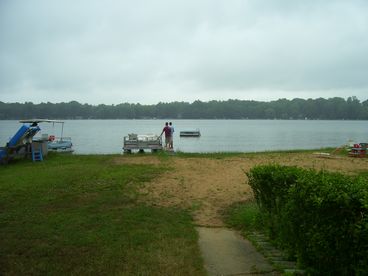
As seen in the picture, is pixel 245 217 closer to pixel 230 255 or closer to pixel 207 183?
pixel 230 255

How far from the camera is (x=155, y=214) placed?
719 cm

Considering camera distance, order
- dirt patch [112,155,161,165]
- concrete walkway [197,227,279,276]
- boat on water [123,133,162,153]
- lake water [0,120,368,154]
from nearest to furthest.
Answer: concrete walkway [197,227,279,276], dirt patch [112,155,161,165], boat on water [123,133,162,153], lake water [0,120,368,154]

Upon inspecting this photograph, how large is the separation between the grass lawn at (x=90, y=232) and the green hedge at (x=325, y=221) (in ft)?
3.86

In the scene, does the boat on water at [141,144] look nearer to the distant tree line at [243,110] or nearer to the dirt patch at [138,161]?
the dirt patch at [138,161]

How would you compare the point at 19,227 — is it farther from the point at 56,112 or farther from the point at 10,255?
the point at 56,112

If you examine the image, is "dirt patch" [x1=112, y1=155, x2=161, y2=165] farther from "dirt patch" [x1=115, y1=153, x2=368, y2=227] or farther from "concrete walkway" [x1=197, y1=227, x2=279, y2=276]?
"concrete walkway" [x1=197, y1=227, x2=279, y2=276]

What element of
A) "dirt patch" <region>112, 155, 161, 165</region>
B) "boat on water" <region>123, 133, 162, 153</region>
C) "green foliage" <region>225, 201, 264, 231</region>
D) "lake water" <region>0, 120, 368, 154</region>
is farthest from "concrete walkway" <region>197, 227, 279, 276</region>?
"lake water" <region>0, 120, 368, 154</region>

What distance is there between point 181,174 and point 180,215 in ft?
14.5

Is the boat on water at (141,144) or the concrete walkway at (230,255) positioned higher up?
the boat on water at (141,144)

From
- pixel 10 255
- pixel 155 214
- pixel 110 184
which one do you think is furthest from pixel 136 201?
pixel 10 255

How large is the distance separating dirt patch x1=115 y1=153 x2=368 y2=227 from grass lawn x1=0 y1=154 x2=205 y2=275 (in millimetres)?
476

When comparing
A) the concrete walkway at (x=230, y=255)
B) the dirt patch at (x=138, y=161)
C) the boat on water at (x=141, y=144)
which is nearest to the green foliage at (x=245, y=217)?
the concrete walkway at (x=230, y=255)

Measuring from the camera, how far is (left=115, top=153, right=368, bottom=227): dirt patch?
807cm

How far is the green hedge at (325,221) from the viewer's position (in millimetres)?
3257
